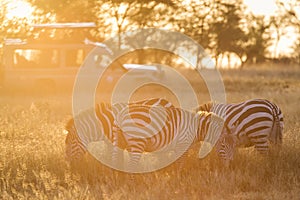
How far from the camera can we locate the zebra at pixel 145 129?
827cm

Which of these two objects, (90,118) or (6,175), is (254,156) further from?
(6,175)

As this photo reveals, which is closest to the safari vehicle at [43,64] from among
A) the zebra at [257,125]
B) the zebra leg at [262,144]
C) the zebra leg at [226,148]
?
the zebra at [257,125]

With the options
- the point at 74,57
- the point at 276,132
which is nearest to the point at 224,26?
the point at 74,57

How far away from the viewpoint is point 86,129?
8.87m

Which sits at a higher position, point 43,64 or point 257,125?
point 43,64

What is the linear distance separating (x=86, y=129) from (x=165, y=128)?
1.23 m

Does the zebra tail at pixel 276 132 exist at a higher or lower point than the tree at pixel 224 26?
lower

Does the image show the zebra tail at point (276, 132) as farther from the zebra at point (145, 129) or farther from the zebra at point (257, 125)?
the zebra at point (145, 129)

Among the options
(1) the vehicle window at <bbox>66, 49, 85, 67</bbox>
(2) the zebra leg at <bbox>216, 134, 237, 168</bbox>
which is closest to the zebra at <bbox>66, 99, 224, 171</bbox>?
(2) the zebra leg at <bbox>216, 134, 237, 168</bbox>

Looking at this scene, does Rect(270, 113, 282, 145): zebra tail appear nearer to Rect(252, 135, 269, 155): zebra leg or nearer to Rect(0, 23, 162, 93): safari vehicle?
Rect(252, 135, 269, 155): zebra leg

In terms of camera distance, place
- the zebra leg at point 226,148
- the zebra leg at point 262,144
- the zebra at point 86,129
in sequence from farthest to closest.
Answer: the zebra leg at point 262,144 < the zebra at point 86,129 < the zebra leg at point 226,148

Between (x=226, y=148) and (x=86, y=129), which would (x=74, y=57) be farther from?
(x=226, y=148)

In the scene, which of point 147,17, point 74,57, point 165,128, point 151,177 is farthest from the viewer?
point 147,17

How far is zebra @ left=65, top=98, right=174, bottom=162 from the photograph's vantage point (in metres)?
8.74
